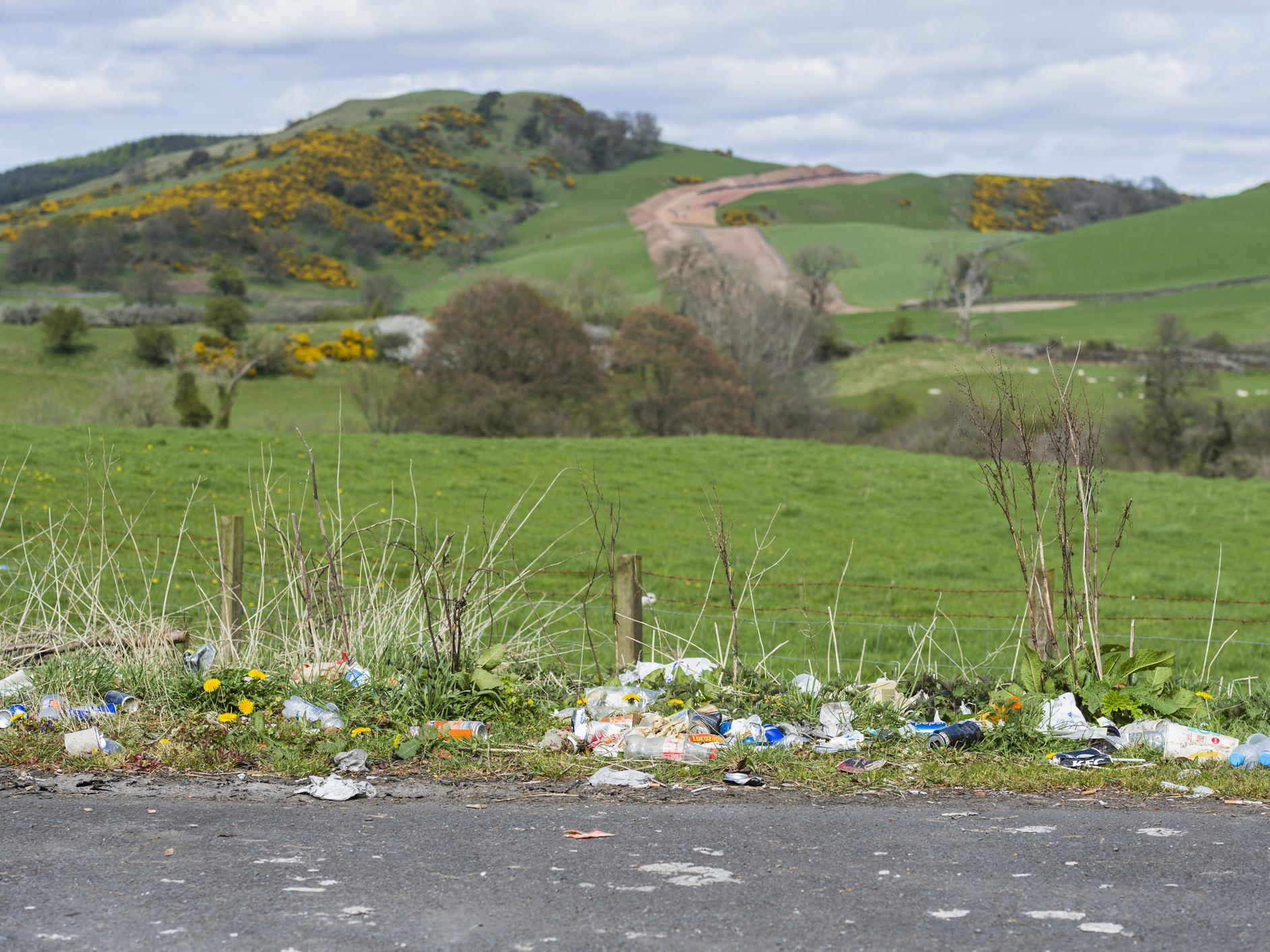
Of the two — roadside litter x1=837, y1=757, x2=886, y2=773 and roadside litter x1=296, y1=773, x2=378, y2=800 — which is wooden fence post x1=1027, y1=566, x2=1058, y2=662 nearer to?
roadside litter x1=837, y1=757, x2=886, y2=773

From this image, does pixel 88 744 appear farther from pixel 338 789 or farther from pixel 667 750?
pixel 667 750

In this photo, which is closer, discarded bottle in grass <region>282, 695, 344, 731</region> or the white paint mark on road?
the white paint mark on road

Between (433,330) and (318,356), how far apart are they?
1827cm

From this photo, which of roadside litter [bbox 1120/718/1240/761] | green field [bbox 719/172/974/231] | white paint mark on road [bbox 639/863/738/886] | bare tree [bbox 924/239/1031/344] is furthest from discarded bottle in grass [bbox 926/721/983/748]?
green field [bbox 719/172/974/231]

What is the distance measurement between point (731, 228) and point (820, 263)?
29.1m

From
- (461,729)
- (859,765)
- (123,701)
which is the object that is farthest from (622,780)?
(123,701)

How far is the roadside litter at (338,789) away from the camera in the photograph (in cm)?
544

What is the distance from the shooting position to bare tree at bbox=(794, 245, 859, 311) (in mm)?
80125

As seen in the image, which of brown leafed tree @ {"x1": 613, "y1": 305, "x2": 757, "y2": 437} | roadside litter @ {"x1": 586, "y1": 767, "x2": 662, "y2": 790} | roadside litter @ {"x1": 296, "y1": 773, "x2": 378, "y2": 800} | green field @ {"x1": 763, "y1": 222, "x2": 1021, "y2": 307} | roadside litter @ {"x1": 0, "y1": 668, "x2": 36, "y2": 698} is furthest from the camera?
green field @ {"x1": 763, "y1": 222, "x2": 1021, "y2": 307}

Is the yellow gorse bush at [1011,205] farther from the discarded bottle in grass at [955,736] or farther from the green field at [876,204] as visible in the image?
the discarded bottle in grass at [955,736]

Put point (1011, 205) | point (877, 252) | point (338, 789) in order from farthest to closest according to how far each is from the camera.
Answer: point (1011, 205), point (877, 252), point (338, 789)

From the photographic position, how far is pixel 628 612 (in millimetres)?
7703

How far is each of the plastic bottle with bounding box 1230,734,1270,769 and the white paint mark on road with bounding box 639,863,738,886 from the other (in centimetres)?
322

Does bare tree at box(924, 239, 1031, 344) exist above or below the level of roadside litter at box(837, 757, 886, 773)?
above
